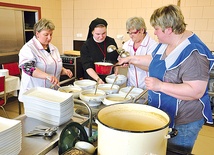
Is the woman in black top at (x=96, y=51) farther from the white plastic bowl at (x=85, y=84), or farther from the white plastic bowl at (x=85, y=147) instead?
the white plastic bowl at (x=85, y=147)

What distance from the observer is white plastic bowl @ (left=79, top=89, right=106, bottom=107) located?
4.32ft

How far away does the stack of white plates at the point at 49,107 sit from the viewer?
0.98m

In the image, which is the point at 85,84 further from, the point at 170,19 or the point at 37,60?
the point at 170,19

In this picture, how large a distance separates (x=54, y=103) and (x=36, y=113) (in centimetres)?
15

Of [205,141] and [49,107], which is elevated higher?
[49,107]

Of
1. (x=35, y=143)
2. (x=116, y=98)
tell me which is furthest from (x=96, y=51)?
(x=35, y=143)

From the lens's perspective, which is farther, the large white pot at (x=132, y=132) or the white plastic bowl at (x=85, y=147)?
the white plastic bowl at (x=85, y=147)

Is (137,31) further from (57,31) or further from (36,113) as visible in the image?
(57,31)

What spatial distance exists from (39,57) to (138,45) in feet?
3.06

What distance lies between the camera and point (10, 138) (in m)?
0.71

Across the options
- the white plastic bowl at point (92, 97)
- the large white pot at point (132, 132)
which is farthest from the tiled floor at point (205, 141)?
the large white pot at point (132, 132)

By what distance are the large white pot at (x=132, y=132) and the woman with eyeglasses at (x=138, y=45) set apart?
40.1 inches

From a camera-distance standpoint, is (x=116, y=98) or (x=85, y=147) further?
(x=116, y=98)

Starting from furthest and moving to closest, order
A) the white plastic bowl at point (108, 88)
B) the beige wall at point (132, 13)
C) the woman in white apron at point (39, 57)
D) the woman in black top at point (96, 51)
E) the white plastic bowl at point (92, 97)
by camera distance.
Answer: the beige wall at point (132, 13)
the woman in black top at point (96, 51)
the woman in white apron at point (39, 57)
the white plastic bowl at point (108, 88)
the white plastic bowl at point (92, 97)
